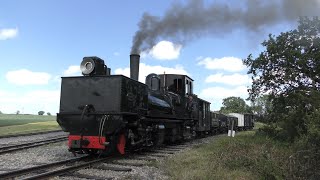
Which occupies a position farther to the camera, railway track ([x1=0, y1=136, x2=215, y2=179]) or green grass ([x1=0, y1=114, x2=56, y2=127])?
green grass ([x1=0, y1=114, x2=56, y2=127])

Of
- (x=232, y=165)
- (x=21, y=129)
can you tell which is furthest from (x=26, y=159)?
(x=21, y=129)

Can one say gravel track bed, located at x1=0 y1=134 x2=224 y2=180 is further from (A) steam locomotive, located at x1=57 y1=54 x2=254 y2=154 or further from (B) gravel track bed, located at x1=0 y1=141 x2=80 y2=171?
(A) steam locomotive, located at x1=57 y1=54 x2=254 y2=154

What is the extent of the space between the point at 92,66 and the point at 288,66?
13.1m

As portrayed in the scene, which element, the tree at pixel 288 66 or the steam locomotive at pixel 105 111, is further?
the tree at pixel 288 66

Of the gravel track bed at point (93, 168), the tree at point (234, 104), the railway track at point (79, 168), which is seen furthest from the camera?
the tree at point (234, 104)

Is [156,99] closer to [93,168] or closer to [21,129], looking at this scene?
[93,168]

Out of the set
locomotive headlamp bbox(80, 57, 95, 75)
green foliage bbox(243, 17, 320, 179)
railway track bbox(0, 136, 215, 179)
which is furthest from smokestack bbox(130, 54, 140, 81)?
green foliage bbox(243, 17, 320, 179)

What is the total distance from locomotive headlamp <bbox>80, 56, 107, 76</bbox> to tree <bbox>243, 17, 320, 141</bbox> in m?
9.40

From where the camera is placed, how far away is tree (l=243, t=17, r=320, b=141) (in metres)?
20.0

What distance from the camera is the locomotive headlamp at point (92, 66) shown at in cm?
1238

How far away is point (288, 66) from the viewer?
21.4 m

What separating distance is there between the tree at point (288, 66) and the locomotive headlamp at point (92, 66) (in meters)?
9.40

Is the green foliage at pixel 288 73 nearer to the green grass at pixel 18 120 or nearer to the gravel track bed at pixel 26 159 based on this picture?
the gravel track bed at pixel 26 159

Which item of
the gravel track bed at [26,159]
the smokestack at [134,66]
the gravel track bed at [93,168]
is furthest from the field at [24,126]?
the smokestack at [134,66]
